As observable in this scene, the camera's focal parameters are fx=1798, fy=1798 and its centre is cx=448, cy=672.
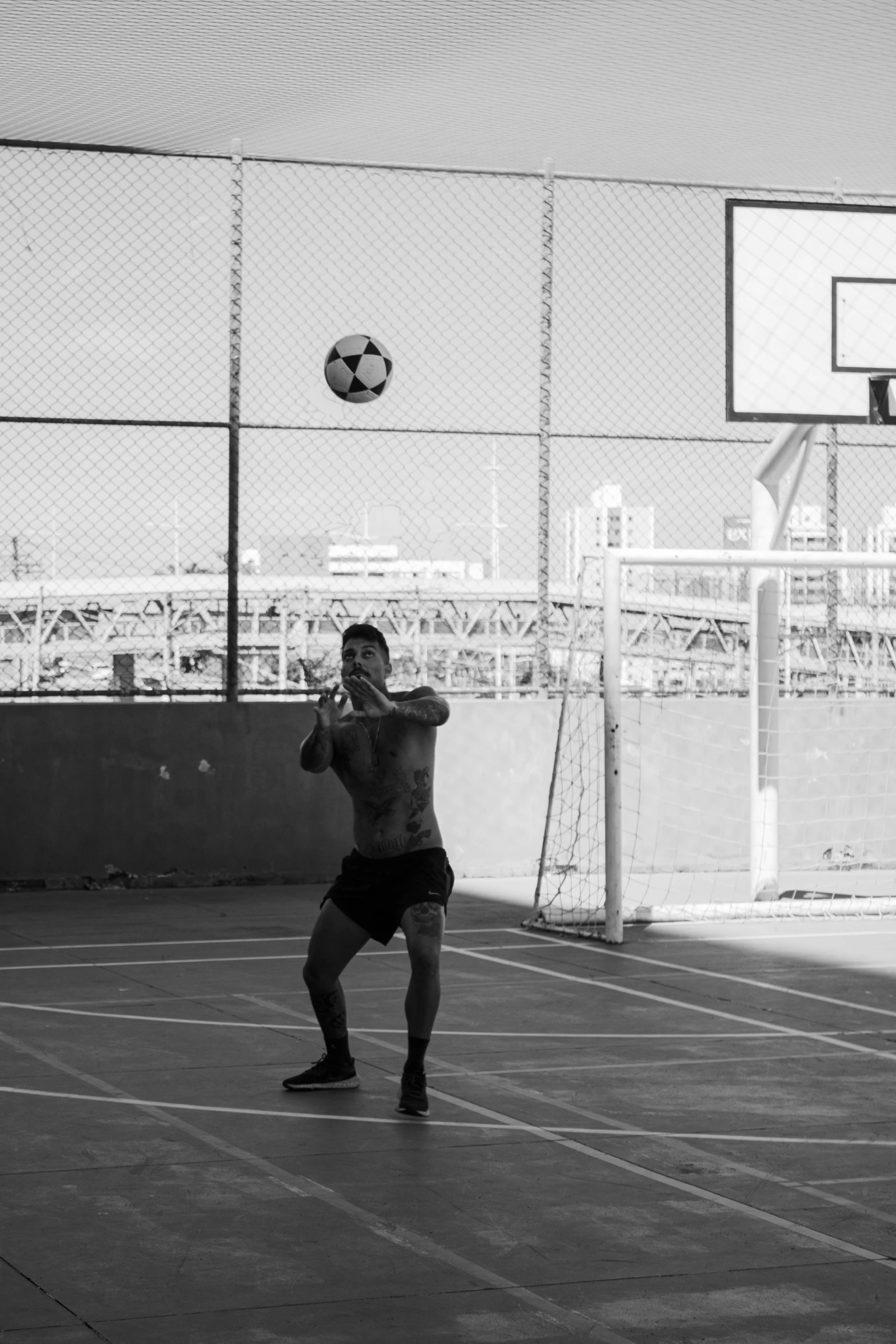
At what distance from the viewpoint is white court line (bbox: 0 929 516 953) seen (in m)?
11.6

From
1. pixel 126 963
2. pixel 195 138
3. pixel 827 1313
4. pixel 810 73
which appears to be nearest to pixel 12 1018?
pixel 126 963

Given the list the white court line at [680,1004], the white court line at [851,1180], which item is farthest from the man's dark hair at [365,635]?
the white court line at [680,1004]

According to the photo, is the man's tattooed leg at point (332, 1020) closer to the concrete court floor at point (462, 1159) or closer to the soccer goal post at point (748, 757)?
the concrete court floor at point (462, 1159)

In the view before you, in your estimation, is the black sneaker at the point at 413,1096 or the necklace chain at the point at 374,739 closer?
the black sneaker at the point at 413,1096

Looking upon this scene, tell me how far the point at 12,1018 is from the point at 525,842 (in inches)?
284

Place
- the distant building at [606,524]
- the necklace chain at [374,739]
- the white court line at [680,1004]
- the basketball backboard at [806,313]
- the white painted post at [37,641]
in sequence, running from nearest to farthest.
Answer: the necklace chain at [374,739], the white court line at [680,1004], the basketball backboard at [806,313], the white painted post at [37,641], the distant building at [606,524]

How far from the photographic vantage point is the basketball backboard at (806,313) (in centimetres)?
1332

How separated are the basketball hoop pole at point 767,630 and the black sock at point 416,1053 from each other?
23.7ft

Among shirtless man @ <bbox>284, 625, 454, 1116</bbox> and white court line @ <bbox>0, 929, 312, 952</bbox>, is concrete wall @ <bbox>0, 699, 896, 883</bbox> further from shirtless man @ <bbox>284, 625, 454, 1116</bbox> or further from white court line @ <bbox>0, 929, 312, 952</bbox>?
shirtless man @ <bbox>284, 625, 454, 1116</bbox>

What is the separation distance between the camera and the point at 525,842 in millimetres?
15656

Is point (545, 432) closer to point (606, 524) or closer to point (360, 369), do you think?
point (606, 524)

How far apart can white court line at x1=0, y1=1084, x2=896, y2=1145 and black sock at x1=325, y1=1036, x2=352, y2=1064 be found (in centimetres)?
41

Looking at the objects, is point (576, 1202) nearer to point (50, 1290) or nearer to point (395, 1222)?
point (395, 1222)

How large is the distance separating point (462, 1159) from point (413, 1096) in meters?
0.64
